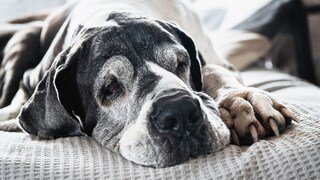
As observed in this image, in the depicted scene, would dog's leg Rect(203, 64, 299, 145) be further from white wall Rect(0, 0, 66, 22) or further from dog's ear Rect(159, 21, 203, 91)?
white wall Rect(0, 0, 66, 22)

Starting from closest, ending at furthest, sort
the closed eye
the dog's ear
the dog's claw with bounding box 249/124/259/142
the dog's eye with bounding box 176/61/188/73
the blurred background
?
1. the dog's claw with bounding box 249/124/259/142
2. the closed eye
3. the dog's eye with bounding box 176/61/188/73
4. the dog's ear
5. the blurred background

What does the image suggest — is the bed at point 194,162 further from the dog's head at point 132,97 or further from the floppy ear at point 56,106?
the floppy ear at point 56,106

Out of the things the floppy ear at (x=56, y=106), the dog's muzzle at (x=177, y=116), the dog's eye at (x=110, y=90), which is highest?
the dog's muzzle at (x=177, y=116)

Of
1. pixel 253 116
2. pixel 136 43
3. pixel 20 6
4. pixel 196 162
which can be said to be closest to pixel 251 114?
pixel 253 116

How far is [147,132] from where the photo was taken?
4.15 feet

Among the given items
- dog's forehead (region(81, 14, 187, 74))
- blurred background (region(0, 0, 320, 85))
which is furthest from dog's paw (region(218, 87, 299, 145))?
blurred background (region(0, 0, 320, 85))

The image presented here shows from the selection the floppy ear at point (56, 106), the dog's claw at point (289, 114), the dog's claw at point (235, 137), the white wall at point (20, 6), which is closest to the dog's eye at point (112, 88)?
the floppy ear at point (56, 106)

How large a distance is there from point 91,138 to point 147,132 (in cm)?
30

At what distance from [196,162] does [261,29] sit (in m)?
1.76

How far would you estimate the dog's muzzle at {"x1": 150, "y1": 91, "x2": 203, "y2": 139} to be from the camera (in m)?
1.20

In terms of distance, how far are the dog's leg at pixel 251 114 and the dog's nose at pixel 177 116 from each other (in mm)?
150

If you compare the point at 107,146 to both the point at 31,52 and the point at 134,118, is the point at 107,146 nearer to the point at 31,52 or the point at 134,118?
the point at 134,118

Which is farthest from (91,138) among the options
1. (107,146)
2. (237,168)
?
(237,168)

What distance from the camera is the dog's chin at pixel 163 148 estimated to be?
122cm
